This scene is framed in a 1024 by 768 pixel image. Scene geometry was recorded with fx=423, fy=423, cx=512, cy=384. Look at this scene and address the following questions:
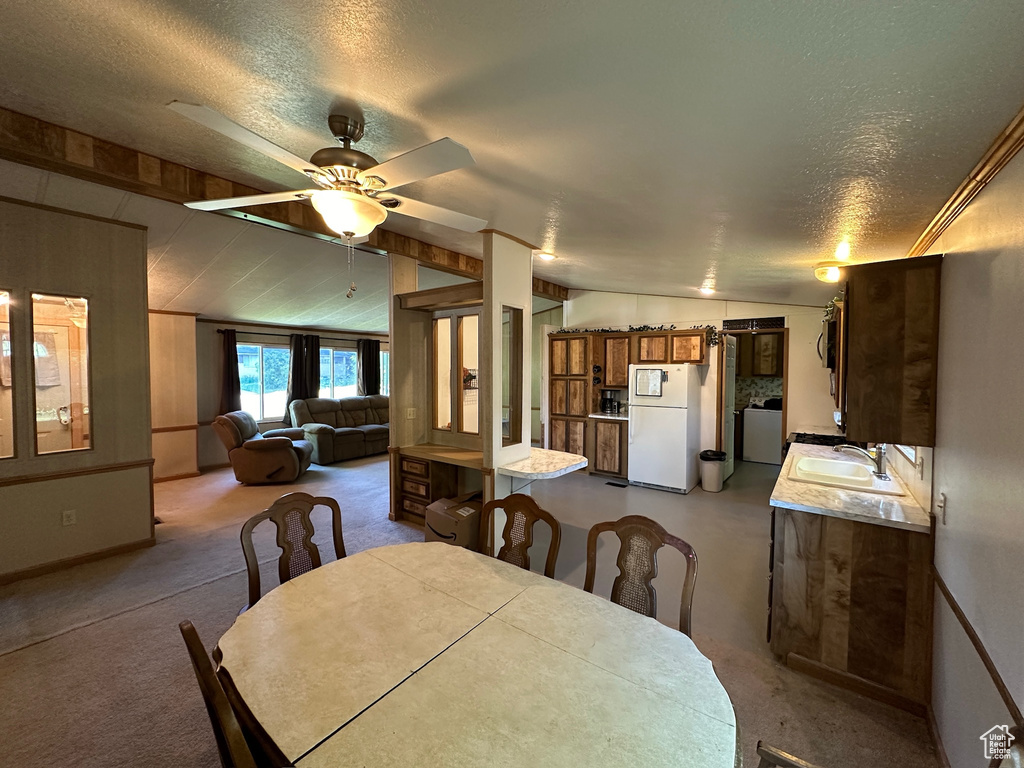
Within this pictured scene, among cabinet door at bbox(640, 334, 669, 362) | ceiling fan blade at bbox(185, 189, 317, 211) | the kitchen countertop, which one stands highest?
ceiling fan blade at bbox(185, 189, 317, 211)

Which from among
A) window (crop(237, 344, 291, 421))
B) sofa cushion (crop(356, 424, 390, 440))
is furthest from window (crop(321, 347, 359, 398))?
sofa cushion (crop(356, 424, 390, 440))

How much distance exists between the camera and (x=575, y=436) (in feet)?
21.4

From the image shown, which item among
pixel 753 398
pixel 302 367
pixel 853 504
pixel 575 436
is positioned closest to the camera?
pixel 853 504

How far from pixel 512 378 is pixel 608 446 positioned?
303 cm

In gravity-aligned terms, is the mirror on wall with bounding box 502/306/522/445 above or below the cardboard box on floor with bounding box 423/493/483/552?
above

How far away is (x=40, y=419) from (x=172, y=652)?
229 centimetres

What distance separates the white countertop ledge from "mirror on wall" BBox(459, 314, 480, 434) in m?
0.81

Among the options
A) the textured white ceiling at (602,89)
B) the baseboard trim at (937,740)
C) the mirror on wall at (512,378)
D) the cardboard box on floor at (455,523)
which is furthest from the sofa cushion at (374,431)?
the baseboard trim at (937,740)

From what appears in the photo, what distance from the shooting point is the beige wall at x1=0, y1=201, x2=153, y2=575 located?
3064 millimetres

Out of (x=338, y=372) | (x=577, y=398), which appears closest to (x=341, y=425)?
(x=338, y=372)

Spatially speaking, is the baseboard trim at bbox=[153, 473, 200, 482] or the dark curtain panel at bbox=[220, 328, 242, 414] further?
the dark curtain panel at bbox=[220, 328, 242, 414]

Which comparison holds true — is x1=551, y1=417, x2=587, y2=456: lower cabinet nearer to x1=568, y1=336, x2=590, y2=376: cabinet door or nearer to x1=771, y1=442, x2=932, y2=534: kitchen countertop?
x1=568, y1=336, x2=590, y2=376: cabinet door

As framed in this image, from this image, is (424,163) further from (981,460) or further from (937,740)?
(937,740)

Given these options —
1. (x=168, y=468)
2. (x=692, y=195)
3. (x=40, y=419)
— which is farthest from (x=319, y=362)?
(x=692, y=195)
